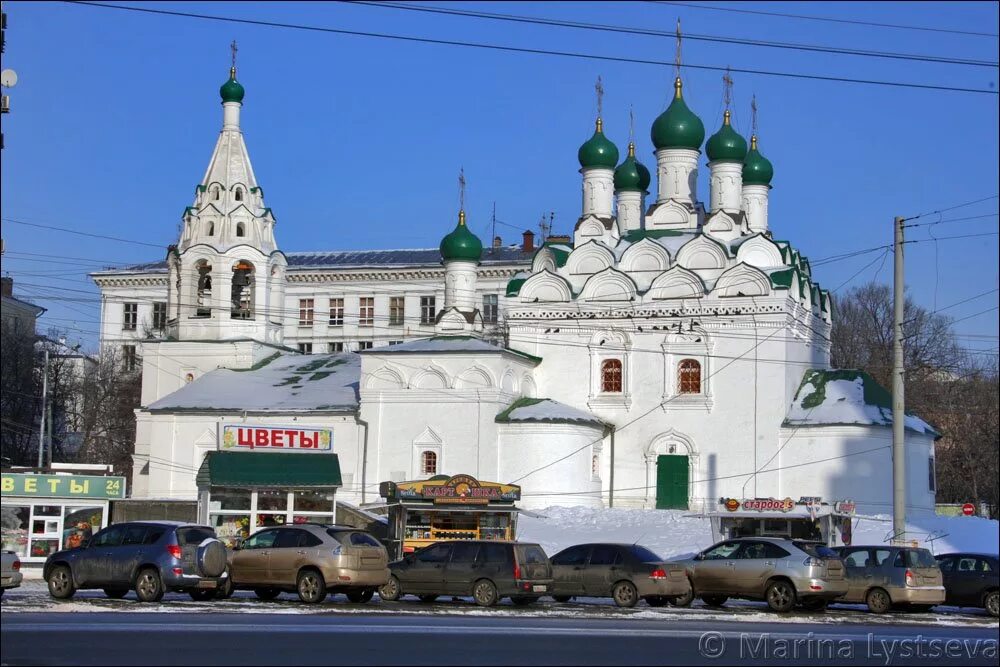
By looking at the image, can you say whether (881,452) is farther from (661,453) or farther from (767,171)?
(767,171)

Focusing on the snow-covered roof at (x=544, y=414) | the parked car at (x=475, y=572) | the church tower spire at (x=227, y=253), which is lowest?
the parked car at (x=475, y=572)

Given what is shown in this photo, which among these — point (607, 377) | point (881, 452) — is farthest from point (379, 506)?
point (881, 452)

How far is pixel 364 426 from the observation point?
3806cm

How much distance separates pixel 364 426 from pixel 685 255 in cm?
997

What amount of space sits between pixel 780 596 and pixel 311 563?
266 inches

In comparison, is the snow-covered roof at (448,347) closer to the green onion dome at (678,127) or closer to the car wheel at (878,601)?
the green onion dome at (678,127)

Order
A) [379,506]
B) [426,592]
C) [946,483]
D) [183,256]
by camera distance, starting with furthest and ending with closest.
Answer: [946,483], [183,256], [379,506], [426,592]

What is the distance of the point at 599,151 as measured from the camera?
41.7 meters

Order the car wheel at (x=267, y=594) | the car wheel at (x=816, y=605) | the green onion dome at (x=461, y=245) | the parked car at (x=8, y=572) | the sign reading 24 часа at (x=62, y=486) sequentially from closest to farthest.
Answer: the parked car at (x=8, y=572) < the car wheel at (x=267, y=594) < the car wheel at (x=816, y=605) < the sign reading 24 часа at (x=62, y=486) < the green onion dome at (x=461, y=245)

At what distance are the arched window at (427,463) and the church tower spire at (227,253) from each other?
24.6 feet

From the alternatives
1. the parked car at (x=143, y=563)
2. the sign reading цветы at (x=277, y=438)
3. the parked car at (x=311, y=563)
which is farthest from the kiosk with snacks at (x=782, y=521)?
the parked car at (x=143, y=563)

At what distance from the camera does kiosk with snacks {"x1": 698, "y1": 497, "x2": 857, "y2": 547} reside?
94.5 ft

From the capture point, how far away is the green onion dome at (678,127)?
40.7m

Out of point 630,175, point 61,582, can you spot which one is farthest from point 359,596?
point 630,175
